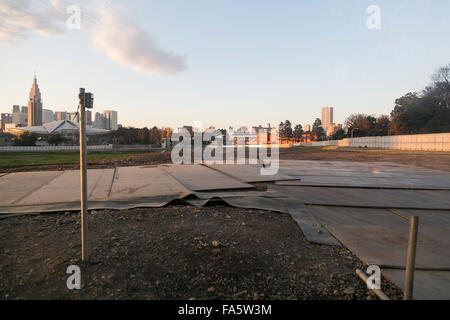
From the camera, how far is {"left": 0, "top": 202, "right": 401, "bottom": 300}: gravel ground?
9.47ft

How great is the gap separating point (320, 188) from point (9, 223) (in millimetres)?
8795

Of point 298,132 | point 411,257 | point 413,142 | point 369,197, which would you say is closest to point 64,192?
point 411,257

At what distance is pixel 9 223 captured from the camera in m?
5.12

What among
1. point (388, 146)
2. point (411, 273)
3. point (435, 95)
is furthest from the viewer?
point (435, 95)

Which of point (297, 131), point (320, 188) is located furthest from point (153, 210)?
point (297, 131)

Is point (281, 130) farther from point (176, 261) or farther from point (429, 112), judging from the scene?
point (176, 261)

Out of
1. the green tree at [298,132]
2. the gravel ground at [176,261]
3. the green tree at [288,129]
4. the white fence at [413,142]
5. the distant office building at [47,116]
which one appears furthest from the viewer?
the distant office building at [47,116]

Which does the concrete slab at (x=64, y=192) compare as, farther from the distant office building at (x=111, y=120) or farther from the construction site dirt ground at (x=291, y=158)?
the distant office building at (x=111, y=120)

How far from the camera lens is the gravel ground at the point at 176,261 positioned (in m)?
2.89

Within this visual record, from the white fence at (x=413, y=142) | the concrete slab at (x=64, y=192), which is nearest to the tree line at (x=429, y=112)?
the white fence at (x=413, y=142)

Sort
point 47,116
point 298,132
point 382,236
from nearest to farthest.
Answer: point 382,236 → point 298,132 → point 47,116

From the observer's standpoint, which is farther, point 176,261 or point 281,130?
point 281,130

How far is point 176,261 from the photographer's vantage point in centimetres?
351
